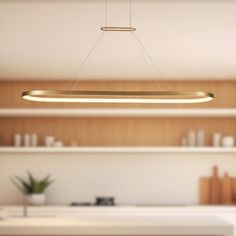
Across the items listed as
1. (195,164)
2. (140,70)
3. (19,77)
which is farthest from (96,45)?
(195,164)

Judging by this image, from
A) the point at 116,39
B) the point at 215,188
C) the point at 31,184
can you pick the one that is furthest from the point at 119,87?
the point at 116,39

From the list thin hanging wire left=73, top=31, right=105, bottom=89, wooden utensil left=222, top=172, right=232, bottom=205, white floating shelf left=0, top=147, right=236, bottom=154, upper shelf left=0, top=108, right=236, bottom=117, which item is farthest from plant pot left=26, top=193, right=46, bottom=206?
wooden utensil left=222, top=172, right=232, bottom=205

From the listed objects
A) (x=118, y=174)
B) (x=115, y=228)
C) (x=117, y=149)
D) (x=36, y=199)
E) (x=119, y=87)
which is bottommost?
(x=115, y=228)

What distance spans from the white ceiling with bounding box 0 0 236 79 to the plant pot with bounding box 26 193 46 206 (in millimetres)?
1308

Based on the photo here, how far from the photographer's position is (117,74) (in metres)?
6.40

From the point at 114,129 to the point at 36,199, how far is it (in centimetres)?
119

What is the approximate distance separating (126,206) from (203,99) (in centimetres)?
285

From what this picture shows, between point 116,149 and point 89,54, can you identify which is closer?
point 89,54

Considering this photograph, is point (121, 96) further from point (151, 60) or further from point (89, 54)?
point (151, 60)

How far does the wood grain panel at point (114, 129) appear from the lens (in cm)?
682

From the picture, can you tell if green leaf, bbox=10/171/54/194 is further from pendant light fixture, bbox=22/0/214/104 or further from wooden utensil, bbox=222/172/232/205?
pendant light fixture, bbox=22/0/214/104

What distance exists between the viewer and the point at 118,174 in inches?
267

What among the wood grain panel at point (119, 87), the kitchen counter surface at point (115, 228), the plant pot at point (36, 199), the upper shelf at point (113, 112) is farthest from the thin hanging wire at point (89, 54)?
the kitchen counter surface at point (115, 228)

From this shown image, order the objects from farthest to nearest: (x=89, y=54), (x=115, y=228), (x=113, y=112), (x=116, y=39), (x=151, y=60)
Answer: (x=113, y=112) < (x=151, y=60) < (x=89, y=54) < (x=116, y=39) < (x=115, y=228)
